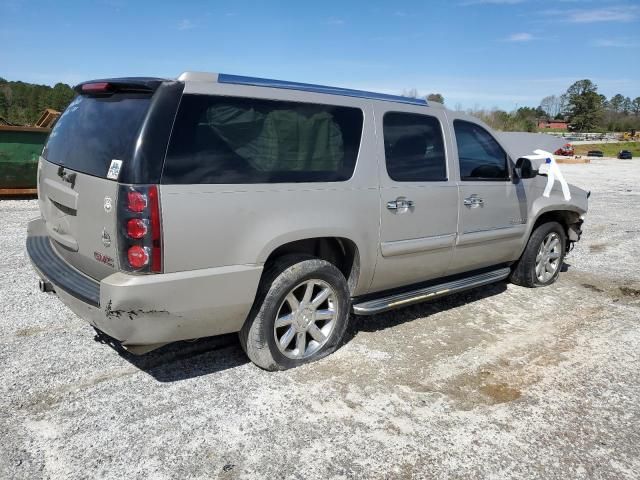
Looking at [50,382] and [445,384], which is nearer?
[50,382]

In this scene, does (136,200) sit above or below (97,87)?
below

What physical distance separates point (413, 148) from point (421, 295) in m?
1.21

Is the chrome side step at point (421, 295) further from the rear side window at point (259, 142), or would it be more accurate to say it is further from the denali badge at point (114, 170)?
the denali badge at point (114, 170)

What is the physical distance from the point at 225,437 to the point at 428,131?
114 inches

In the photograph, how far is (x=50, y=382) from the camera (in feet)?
10.9

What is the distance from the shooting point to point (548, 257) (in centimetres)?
591

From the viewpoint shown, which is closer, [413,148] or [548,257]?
[413,148]

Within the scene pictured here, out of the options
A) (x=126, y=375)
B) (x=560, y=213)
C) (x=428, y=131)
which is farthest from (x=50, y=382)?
(x=560, y=213)

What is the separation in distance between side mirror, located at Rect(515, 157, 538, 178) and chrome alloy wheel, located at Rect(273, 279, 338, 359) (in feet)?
8.35

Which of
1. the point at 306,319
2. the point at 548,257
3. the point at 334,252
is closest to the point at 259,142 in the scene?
the point at 334,252

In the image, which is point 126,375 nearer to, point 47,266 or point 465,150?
point 47,266

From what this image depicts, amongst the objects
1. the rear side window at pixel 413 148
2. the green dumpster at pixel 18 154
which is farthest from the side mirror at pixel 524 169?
the green dumpster at pixel 18 154

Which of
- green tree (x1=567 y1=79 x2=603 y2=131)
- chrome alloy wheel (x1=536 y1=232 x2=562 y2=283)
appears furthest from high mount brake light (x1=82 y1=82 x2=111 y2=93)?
green tree (x1=567 y1=79 x2=603 y2=131)

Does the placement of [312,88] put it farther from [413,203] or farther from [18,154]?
[18,154]
